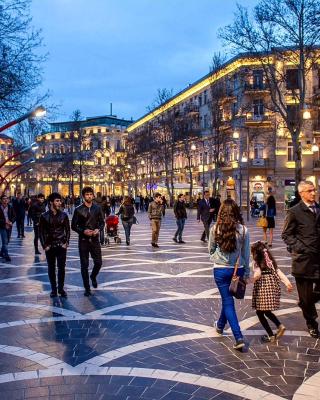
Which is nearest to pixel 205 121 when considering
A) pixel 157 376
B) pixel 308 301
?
pixel 308 301

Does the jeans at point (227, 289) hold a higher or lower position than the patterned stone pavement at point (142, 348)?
higher

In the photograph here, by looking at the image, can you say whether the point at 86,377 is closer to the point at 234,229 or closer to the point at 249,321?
the point at 234,229

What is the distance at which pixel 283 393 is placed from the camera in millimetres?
4320

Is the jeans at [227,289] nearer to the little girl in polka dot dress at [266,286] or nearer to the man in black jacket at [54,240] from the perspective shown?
the little girl in polka dot dress at [266,286]

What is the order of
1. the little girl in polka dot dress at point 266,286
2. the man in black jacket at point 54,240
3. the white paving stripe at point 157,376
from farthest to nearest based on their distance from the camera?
the man in black jacket at point 54,240 → the little girl in polka dot dress at point 266,286 → the white paving stripe at point 157,376

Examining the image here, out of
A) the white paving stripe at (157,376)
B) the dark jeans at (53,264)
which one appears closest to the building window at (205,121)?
the dark jeans at (53,264)

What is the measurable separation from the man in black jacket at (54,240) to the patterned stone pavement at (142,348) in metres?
0.37

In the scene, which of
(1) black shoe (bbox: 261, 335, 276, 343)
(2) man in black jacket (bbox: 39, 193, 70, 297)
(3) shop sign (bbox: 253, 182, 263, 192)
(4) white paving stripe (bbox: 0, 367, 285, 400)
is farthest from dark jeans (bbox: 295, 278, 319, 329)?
(3) shop sign (bbox: 253, 182, 263, 192)

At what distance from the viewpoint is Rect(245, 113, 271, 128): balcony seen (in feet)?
161

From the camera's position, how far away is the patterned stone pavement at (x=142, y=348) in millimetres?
4438

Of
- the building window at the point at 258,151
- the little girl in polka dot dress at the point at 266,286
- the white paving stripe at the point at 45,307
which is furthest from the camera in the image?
the building window at the point at 258,151

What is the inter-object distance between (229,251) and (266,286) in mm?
776

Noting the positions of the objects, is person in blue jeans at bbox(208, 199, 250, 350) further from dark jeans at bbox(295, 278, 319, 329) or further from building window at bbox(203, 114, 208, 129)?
building window at bbox(203, 114, 208, 129)

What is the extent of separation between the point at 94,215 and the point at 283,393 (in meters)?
5.46
